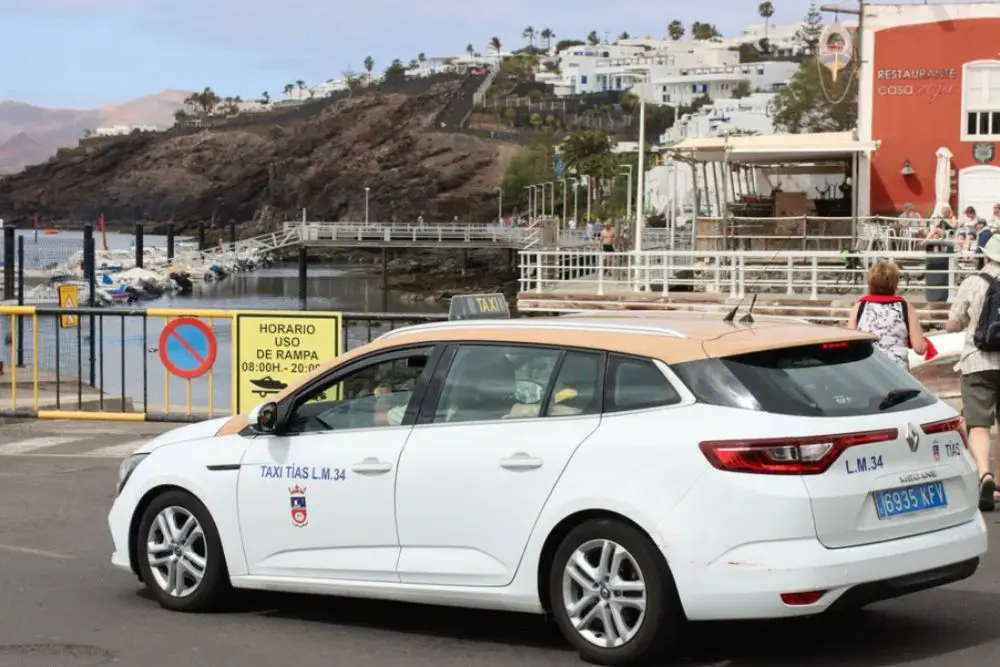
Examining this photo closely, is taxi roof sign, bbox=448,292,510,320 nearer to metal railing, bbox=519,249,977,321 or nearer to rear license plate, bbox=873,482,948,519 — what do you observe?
rear license plate, bbox=873,482,948,519

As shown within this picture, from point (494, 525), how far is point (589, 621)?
61cm

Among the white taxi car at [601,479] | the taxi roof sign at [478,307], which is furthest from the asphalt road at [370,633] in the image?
the taxi roof sign at [478,307]

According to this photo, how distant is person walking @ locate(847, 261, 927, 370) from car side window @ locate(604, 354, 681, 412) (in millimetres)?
4400

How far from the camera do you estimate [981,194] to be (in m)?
33.4

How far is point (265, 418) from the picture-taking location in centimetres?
757

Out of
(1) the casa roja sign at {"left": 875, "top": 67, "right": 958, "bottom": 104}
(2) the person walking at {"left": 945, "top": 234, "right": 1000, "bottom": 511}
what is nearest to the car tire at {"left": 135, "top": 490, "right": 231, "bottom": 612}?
(2) the person walking at {"left": 945, "top": 234, "right": 1000, "bottom": 511}

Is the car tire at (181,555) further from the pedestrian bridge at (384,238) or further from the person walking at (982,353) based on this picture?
the pedestrian bridge at (384,238)

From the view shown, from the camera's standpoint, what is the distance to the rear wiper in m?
6.49

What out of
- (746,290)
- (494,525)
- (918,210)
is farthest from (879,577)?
(918,210)

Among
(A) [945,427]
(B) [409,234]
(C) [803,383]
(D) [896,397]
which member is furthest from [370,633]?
(B) [409,234]

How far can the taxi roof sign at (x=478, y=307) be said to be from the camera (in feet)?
38.7

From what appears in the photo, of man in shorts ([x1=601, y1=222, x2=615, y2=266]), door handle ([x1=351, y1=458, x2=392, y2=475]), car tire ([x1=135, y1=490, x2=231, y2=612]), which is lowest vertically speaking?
car tire ([x1=135, y1=490, x2=231, y2=612])

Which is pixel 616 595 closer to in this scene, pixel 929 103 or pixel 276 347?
pixel 276 347

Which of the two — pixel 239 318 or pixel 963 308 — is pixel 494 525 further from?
pixel 239 318
